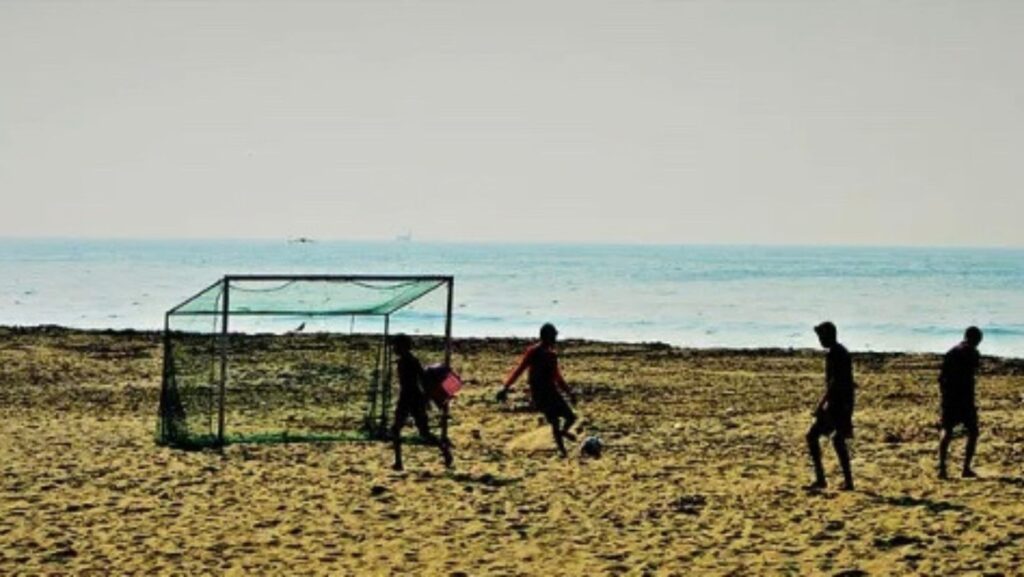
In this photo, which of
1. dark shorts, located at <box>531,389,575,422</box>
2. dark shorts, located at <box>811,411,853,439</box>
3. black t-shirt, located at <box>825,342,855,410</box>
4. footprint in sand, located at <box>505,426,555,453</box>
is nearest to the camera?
black t-shirt, located at <box>825,342,855,410</box>

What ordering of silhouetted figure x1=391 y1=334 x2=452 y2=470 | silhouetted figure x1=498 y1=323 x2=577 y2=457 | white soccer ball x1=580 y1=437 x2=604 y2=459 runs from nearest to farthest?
silhouetted figure x1=391 y1=334 x2=452 y2=470 < silhouetted figure x1=498 y1=323 x2=577 y2=457 < white soccer ball x1=580 y1=437 x2=604 y2=459

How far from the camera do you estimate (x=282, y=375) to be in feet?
93.6

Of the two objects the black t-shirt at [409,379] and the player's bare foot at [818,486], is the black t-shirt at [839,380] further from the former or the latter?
the black t-shirt at [409,379]

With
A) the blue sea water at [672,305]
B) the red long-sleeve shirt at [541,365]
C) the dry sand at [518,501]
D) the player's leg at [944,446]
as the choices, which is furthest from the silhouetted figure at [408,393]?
the blue sea water at [672,305]

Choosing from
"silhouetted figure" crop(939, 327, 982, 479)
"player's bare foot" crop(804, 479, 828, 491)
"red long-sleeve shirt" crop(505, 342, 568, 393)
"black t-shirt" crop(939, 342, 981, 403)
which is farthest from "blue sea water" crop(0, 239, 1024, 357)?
"player's bare foot" crop(804, 479, 828, 491)

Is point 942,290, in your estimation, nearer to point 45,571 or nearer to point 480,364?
point 480,364

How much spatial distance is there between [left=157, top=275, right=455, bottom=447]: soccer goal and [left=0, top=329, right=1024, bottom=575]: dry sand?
0.90 meters

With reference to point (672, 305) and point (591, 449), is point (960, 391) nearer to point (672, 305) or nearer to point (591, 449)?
point (591, 449)

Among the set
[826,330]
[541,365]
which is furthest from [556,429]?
[826,330]

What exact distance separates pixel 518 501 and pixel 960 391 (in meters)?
5.22

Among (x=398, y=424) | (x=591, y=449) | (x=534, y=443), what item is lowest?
(x=534, y=443)

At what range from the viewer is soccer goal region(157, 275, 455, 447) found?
59.4 ft

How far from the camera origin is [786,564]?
1038 cm

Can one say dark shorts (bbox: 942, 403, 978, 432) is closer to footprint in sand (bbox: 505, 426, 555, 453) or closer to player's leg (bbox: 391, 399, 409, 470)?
footprint in sand (bbox: 505, 426, 555, 453)
